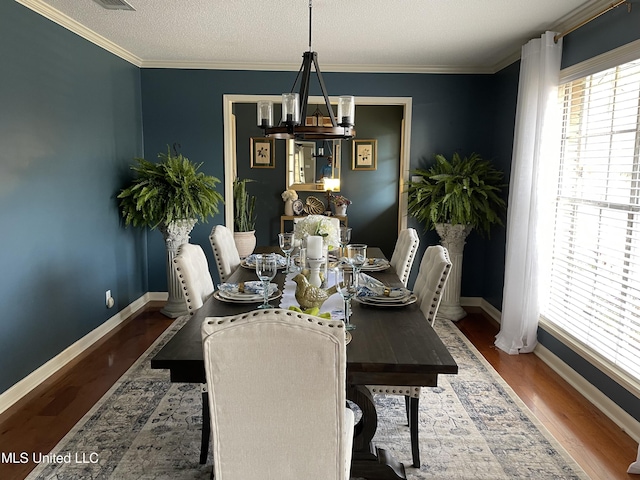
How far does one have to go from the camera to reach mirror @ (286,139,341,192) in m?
7.19

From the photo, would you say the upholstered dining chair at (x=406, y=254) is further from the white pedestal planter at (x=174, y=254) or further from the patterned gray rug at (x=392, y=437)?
the white pedestal planter at (x=174, y=254)

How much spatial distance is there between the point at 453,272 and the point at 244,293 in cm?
293

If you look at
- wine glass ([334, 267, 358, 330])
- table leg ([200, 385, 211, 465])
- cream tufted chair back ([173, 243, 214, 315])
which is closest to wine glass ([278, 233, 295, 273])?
cream tufted chair back ([173, 243, 214, 315])

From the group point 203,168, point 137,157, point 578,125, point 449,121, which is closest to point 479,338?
point 578,125

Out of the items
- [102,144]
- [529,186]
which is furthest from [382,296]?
[102,144]

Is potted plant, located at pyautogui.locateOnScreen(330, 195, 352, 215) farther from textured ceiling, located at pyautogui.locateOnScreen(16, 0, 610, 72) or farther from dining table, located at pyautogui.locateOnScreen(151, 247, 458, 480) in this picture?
dining table, located at pyautogui.locateOnScreen(151, 247, 458, 480)

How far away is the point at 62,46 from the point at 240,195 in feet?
9.42

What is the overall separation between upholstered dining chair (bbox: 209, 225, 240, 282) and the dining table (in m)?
0.97

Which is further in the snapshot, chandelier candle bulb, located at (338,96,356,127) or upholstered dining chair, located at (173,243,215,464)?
chandelier candle bulb, located at (338,96,356,127)

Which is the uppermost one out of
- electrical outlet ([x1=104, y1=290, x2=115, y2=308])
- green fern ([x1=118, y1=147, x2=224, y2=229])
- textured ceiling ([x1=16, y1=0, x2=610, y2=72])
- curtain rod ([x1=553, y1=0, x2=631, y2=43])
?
textured ceiling ([x1=16, y1=0, x2=610, y2=72])

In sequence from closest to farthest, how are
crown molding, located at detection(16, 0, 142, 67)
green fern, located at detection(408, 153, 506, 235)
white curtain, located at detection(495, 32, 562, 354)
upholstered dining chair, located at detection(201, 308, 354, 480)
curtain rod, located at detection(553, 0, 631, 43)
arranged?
upholstered dining chair, located at detection(201, 308, 354, 480) < curtain rod, located at detection(553, 0, 631, 43) < crown molding, located at detection(16, 0, 142, 67) < white curtain, located at detection(495, 32, 562, 354) < green fern, located at detection(408, 153, 506, 235)

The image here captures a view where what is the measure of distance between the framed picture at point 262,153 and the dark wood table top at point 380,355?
5.15m

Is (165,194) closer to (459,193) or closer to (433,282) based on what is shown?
(459,193)

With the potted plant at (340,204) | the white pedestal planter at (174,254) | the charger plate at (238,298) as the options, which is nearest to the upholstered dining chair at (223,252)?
the charger plate at (238,298)
